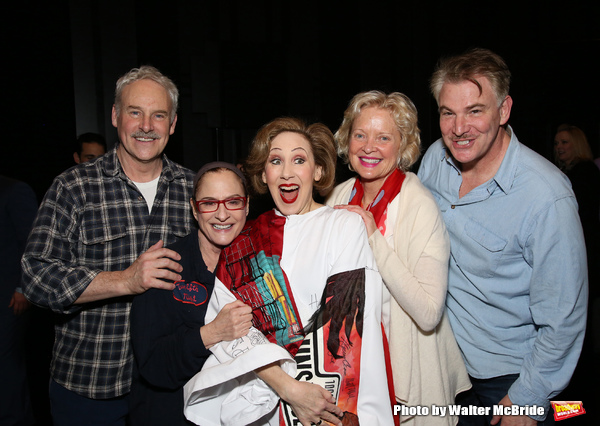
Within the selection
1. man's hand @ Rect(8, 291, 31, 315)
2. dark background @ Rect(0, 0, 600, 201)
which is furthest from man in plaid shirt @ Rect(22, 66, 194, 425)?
dark background @ Rect(0, 0, 600, 201)

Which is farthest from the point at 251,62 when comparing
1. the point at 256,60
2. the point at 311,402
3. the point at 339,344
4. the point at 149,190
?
the point at 311,402

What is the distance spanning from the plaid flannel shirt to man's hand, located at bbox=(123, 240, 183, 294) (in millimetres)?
223

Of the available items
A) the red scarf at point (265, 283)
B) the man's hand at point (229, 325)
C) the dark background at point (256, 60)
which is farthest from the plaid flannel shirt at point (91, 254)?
the dark background at point (256, 60)

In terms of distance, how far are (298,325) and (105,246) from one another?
3.28 ft

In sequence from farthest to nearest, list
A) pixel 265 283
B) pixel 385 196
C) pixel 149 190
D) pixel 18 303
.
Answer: pixel 18 303
pixel 149 190
pixel 385 196
pixel 265 283

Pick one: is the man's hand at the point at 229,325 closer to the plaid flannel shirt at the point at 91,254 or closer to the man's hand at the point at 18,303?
the plaid flannel shirt at the point at 91,254

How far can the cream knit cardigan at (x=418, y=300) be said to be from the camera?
1.70 m

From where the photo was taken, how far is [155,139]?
212cm

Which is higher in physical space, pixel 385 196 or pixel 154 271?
pixel 385 196

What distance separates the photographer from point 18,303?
9.69ft

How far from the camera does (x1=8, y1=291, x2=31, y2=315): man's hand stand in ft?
9.65

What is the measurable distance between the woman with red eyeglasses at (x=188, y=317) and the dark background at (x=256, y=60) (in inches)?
121

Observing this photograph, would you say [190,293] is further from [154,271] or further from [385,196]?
[385,196]

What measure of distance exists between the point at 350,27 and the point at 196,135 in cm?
254
